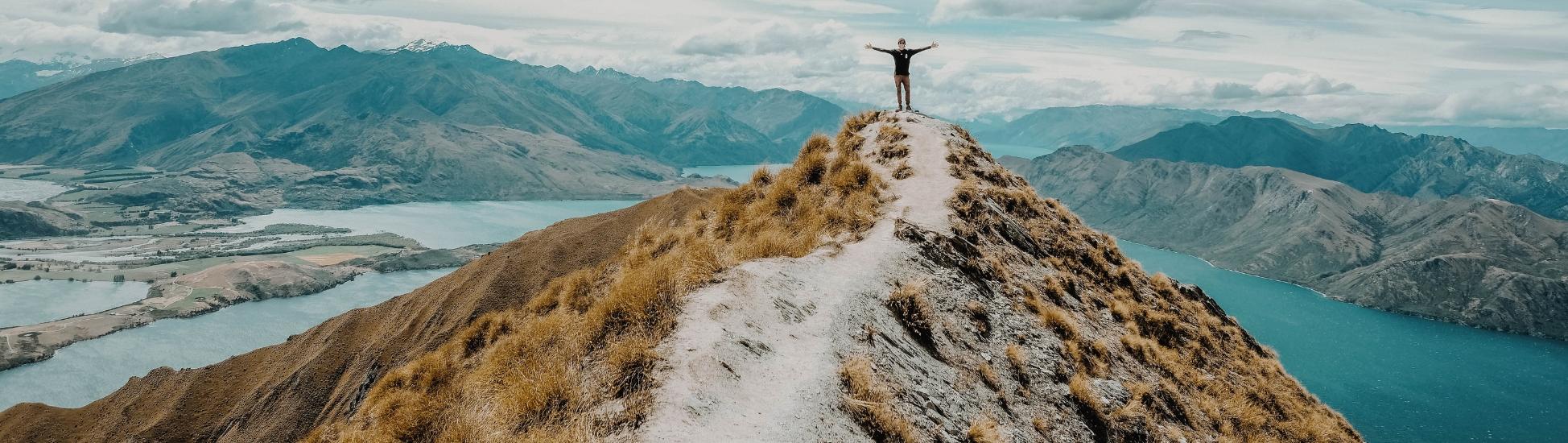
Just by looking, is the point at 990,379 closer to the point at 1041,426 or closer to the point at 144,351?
the point at 1041,426

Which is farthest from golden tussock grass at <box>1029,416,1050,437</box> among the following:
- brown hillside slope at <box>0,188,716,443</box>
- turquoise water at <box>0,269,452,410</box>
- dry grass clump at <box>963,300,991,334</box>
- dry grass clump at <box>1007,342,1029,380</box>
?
turquoise water at <box>0,269,452,410</box>

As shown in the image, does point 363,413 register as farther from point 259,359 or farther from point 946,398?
point 259,359

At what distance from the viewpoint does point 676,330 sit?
11.1m

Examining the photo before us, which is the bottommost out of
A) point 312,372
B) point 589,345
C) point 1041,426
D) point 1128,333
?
point 312,372

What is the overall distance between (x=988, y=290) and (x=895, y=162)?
31.2 ft

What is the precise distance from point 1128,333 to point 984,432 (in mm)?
11180

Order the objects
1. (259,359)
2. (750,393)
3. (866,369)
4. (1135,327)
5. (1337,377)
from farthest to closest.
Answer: (1337,377) < (259,359) < (1135,327) < (866,369) < (750,393)

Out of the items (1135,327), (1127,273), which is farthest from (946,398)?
(1127,273)

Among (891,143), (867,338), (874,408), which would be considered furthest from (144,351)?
(874,408)

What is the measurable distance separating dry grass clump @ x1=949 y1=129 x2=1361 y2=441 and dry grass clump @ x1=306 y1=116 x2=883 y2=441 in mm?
4443

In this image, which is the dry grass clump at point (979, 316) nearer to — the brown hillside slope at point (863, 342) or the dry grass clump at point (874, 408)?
the brown hillside slope at point (863, 342)

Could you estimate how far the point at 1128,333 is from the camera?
66.1ft

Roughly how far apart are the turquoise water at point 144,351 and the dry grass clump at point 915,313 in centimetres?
18183

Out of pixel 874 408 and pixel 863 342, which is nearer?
pixel 874 408
